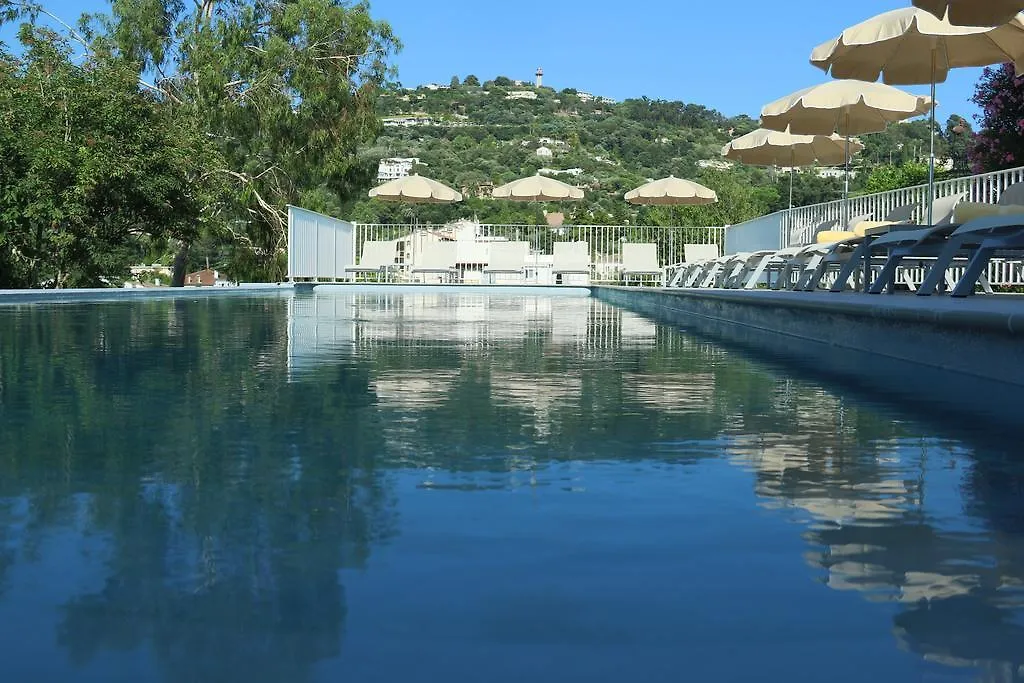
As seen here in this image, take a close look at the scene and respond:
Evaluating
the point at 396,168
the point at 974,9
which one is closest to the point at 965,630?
the point at 974,9

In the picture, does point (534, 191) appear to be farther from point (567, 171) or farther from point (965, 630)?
point (567, 171)

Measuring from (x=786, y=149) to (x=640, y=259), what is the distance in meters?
5.14

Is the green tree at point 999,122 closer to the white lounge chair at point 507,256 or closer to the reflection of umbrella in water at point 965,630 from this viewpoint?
the white lounge chair at point 507,256

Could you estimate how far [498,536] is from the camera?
1.82 metres

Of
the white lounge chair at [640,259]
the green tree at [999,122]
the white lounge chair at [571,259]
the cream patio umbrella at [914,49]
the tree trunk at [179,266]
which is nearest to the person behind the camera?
the cream patio umbrella at [914,49]

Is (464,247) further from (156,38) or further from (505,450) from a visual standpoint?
(505,450)

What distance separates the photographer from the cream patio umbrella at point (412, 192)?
24484mm

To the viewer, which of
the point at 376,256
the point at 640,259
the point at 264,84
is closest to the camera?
the point at 640,259

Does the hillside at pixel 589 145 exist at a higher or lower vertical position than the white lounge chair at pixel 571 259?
higher

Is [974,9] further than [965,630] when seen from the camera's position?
Yes

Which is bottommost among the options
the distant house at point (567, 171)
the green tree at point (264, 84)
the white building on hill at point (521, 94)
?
the green tree at point (264, 84)

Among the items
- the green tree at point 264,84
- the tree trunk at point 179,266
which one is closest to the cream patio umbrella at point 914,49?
the green tree at point 264,84

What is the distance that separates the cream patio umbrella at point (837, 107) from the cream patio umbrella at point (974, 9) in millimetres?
6071

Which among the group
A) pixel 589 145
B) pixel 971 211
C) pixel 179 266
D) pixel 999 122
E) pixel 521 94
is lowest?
pixel 971 211
